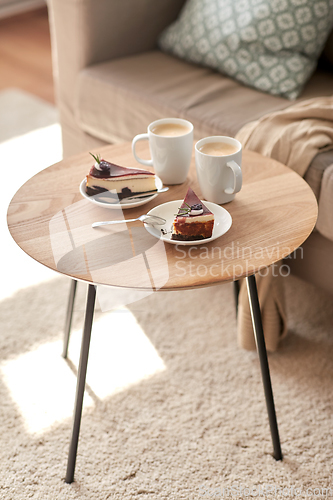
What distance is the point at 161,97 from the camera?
158 centimetres

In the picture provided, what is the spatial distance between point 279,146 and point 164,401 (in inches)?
26.5

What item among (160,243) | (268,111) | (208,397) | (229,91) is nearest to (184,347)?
(208,397)

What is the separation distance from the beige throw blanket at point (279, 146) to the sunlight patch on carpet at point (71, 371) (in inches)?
10.6

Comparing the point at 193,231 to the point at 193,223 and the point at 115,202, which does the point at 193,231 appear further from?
the point at 115,202

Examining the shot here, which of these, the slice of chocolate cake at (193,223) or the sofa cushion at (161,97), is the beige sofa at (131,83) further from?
the slice of chocolate cake at (193,223)

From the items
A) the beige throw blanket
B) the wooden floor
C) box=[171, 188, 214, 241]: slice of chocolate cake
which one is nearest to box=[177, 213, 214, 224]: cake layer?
box=[171, 188, 214, 241]: slice of chocolate cake

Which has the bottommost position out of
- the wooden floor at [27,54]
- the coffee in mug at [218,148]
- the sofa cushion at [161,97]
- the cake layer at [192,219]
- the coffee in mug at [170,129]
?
the wooden floor at [27,54]

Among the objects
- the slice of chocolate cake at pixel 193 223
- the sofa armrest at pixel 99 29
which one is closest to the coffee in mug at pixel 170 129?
the slice of chocolate cake at pixel 193 223

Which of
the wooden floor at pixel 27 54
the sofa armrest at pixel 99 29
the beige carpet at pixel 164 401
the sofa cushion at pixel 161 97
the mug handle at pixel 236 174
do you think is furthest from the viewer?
the wooden floor at pixel 27 54

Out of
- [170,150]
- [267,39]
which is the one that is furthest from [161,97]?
[170,150]

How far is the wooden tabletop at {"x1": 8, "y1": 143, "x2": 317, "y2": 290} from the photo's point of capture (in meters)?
0.82

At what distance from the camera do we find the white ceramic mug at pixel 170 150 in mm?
997

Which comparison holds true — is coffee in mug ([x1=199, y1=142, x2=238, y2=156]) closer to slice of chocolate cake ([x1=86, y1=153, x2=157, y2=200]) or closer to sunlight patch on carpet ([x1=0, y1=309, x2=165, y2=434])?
slice of chocolate cake ([x1=86, y1=153, x2=157, y2=200])

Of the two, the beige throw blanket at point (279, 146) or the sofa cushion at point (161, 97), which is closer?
the beige throw blanket at point (279, 146)
